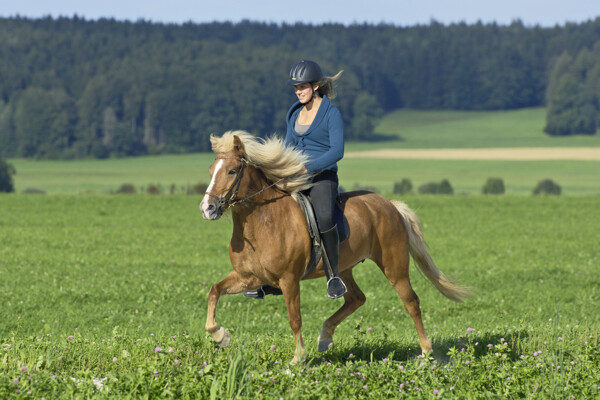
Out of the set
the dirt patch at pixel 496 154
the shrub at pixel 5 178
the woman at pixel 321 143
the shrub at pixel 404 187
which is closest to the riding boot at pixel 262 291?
the woman at pixel 321 143

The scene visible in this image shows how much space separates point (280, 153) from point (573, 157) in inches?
4679

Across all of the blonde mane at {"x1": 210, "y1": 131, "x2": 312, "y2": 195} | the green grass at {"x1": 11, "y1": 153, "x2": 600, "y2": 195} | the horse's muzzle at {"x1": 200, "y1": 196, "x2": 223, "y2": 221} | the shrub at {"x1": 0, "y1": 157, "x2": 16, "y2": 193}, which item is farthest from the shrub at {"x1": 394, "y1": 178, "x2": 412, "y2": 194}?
the horse's muzzle at {"x1": 200, "y1": 196, "x2": 223, "y2": 221}

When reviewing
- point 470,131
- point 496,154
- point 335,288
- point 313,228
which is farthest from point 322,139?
point 470,131

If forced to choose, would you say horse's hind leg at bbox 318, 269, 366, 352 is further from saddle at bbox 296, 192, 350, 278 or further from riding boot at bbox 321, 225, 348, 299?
saddle at bbox 296, 192, 350, 278

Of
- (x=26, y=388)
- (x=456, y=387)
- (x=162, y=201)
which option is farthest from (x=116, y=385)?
(x=162, y=201)

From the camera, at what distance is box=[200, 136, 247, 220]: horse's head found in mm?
8250

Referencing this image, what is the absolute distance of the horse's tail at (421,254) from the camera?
35.9ft

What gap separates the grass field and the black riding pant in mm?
1559

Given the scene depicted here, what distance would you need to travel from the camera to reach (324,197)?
9438 millimetres

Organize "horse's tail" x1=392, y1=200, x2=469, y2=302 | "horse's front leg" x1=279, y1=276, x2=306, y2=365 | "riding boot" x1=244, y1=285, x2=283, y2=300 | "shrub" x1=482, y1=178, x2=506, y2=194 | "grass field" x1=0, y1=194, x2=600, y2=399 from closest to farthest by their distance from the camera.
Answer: "grass field" x1=0, y1=194, x2=600, y2=399 < "horse's front leg" x1=279, y1=276, x2=306, y2=365 < "riding boot" x1=244, y1=285, x2=283, y2=300 < "horse's tail" x1=392, y1=200, x2=469, y2=302 < "shrub" x1=482, y1=178, x2=506, y2=194

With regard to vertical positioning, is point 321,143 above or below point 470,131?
above

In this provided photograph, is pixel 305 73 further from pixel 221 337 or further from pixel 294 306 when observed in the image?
pixel 221 337

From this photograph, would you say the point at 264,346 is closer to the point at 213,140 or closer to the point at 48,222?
the point at 213,140

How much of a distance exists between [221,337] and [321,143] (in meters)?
2.56
